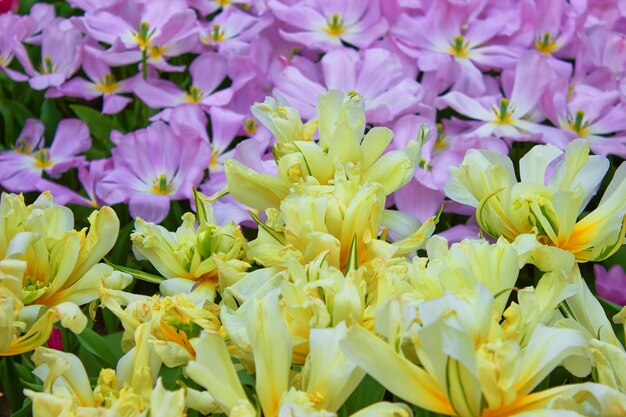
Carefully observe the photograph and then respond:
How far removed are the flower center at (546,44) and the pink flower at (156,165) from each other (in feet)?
1.87

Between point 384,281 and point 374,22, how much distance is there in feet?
3.17

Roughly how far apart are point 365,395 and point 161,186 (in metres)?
0.70

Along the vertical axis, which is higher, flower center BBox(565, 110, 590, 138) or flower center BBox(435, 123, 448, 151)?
flower center BBox(565, 110, 590, 138)

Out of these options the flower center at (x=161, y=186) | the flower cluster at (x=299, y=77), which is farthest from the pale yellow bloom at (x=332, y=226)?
the flower center at (x=161, y=186)

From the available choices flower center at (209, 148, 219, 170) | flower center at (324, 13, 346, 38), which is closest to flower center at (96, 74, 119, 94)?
flower center at (209, 148, 219, 170)

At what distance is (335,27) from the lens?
4.99ft

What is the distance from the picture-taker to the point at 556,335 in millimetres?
562

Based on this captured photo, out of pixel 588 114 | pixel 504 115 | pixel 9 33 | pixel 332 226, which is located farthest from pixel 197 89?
pixel 332 226

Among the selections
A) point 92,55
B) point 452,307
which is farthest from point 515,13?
point 452,307

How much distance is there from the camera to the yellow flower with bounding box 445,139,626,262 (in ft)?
2.31

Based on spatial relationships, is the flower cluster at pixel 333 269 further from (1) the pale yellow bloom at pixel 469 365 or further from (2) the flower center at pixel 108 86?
(2) the flower center at pixel 108 86

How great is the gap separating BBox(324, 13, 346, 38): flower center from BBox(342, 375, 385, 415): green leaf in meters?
0.94

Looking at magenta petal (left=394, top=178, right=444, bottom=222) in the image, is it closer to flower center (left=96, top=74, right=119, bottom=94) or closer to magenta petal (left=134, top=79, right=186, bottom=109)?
magenta petal (left=134, top=79, right=186, bottom=109)

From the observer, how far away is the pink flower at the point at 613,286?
46.1 inches
